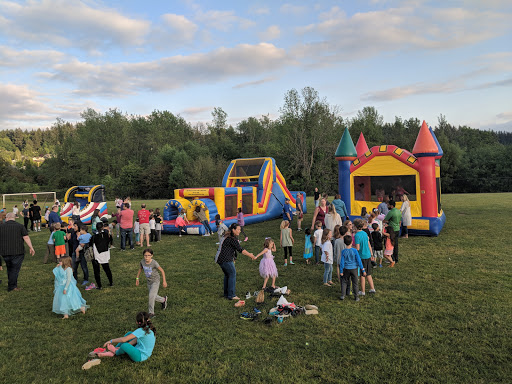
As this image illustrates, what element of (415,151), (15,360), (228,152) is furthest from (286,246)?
(228,152)

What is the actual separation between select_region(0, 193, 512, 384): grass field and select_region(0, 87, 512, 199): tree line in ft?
118

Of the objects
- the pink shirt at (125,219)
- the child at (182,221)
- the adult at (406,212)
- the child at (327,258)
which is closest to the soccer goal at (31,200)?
the child at (182,221)

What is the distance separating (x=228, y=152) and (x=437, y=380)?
54112 millimetres

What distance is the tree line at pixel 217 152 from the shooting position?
1756 inches

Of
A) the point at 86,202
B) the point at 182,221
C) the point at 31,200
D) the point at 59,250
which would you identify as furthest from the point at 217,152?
the point at 59,250

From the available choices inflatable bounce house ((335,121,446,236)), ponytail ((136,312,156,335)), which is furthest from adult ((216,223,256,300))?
inflatable bounce house ((335,121,446,236))

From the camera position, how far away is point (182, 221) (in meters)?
14.5

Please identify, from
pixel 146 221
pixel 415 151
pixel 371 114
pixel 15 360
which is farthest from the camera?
pixel 371 114

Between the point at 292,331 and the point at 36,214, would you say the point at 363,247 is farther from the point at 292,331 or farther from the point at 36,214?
the point at 36,214

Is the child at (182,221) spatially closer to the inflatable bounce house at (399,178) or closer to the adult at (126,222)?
the adult at (126,222)

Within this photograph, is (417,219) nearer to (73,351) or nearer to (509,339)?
(509,339)

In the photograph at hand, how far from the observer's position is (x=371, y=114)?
221 ft

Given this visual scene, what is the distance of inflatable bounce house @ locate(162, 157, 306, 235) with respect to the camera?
15.1 meters

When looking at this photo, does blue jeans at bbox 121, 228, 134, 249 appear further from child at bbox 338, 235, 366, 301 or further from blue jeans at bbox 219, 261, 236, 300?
child at bbox 338, 235, 366, 301
